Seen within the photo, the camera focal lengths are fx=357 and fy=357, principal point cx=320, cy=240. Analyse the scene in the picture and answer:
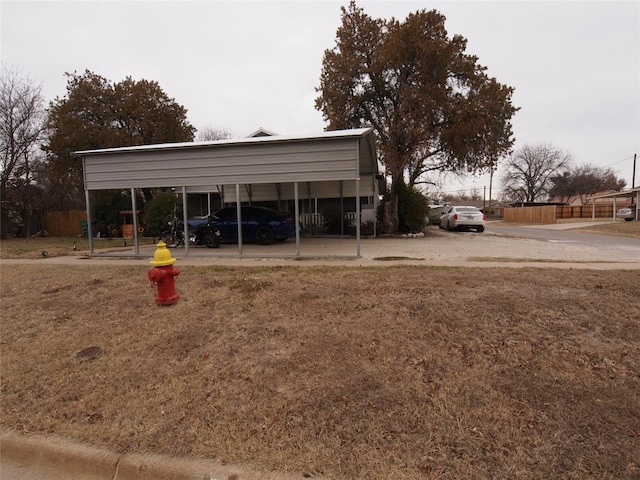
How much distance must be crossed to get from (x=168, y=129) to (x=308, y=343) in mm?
22492

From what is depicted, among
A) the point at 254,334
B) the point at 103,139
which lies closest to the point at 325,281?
the point at 254,334

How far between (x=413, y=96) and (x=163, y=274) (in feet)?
44.6

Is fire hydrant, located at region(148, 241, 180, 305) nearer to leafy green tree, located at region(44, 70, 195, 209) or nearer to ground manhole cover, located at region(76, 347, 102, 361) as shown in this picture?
ground manhole cover, located at region(76, 347, 102, 361)

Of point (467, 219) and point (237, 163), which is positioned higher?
point (237, 163)

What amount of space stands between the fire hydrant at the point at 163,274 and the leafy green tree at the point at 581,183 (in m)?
68.2

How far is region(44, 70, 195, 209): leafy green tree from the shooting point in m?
20.4

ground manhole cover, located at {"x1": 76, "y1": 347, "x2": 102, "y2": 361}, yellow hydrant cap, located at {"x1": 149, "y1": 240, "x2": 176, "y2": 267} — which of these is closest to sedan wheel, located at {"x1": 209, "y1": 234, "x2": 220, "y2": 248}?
yellow hydrant cap, located at {"x1": 149, "y1": 240, "x2": 176, "y2": 267}

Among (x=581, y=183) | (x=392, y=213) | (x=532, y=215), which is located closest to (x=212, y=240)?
(x=392, y=213)

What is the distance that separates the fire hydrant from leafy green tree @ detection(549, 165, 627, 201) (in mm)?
68174

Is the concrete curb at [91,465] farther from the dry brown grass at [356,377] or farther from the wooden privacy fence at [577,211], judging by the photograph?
the wooden privacy fence at [577,211]

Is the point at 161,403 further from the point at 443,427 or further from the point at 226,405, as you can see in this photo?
the point at 443,427

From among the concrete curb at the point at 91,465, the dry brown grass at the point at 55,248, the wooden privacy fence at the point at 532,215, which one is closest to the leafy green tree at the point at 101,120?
the dry brown grass at the point at 55,248

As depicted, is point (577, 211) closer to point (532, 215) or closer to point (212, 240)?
point (532, 215)

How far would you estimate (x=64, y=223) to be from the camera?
82.5 ft
